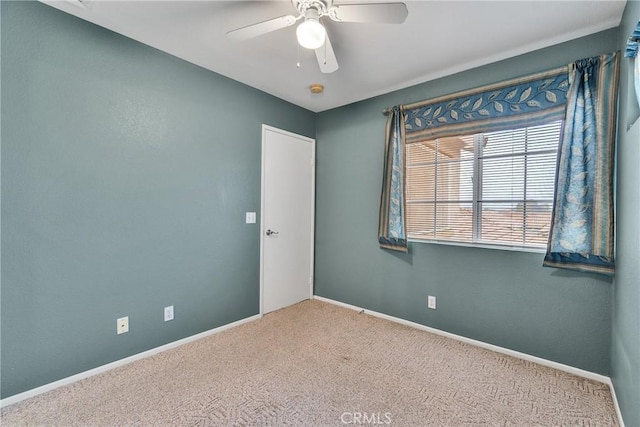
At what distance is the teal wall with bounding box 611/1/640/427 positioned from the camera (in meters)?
1.41

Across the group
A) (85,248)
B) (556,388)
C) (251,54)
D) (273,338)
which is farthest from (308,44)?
(556,388)

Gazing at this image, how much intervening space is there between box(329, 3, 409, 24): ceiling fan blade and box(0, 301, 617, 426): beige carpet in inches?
86.8

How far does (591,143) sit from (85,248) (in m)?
3.51

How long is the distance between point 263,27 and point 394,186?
186cm

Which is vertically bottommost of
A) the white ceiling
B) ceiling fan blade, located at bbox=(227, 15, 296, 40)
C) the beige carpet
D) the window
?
the beige carpet

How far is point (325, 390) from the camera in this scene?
1948mm

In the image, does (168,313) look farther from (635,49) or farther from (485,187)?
(635,49)

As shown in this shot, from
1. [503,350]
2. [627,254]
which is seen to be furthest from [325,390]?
[627,254]

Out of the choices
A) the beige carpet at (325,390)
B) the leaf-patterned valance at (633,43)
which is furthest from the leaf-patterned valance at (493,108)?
the beige carpet at (325,390)

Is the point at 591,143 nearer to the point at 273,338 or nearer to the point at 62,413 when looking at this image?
the point at 273,338

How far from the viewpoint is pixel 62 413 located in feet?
5.58

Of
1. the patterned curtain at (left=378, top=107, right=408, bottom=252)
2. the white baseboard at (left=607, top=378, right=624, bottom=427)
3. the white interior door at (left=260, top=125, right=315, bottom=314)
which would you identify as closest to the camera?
the white baseboard at (left=607, top=378, right=624, bottom=427)

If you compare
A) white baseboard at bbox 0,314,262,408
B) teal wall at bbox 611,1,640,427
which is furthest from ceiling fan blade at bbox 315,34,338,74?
white baseboard at bbox 0,314,262,408

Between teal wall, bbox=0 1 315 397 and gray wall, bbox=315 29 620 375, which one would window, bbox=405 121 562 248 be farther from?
teal wall, bbox=0 1 315 397
